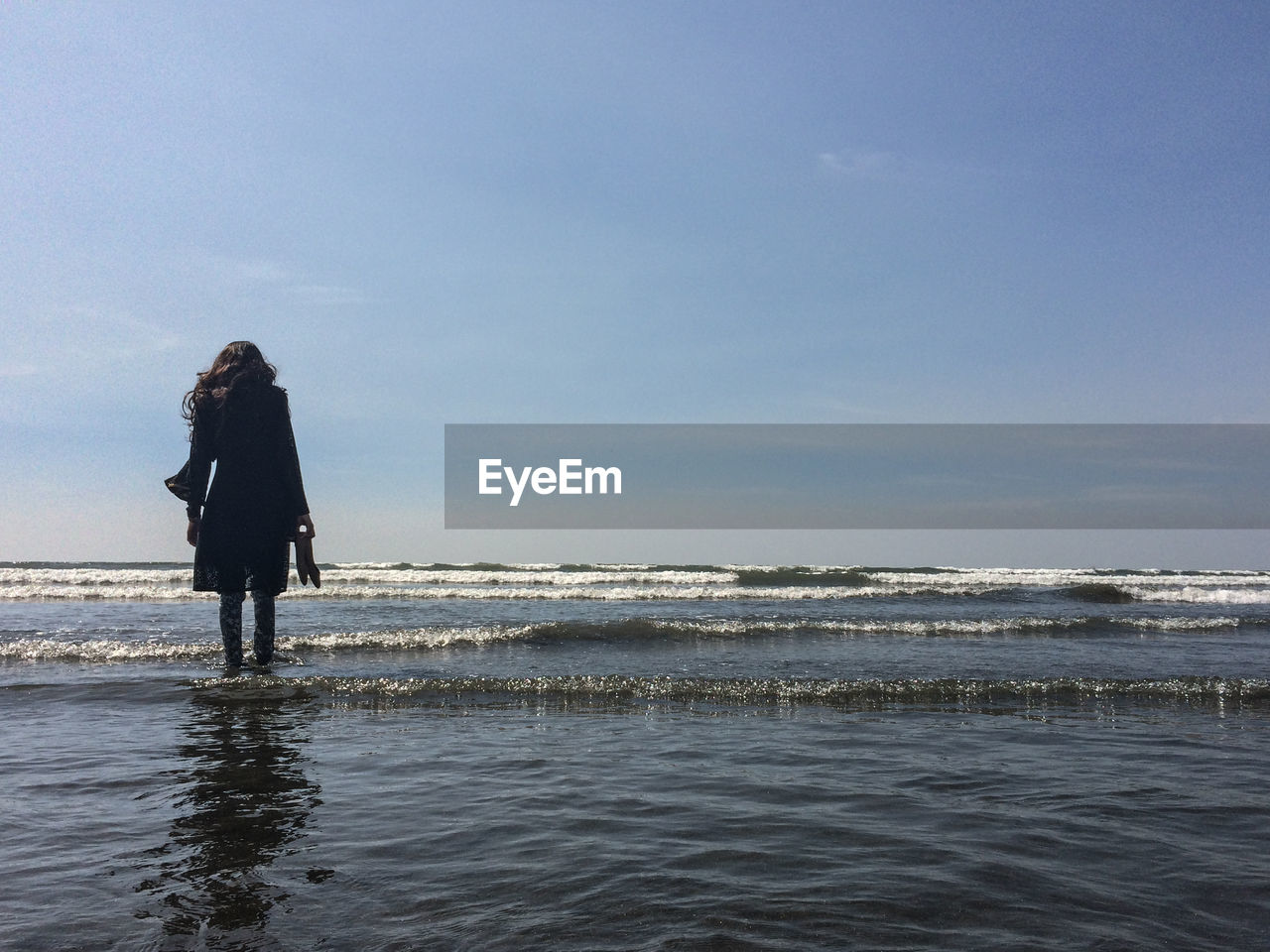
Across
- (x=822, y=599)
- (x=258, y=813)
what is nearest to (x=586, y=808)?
(x=258, y=813)

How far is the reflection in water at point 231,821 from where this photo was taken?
2.57m

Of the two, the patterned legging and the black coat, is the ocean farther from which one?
the black coat

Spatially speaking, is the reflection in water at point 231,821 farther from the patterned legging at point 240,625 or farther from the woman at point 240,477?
the woman at point 240,477

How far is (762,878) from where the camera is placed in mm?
2963

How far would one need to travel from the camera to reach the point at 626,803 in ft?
12.9

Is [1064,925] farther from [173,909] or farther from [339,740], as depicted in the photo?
[339,740]

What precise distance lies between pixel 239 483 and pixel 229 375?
36.2 inches

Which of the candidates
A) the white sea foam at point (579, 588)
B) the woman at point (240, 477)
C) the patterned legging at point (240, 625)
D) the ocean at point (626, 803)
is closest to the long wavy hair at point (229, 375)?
the woman at point (240, 477)

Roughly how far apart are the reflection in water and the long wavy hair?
2.49 meters

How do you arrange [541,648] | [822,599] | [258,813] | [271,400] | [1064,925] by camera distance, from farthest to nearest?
[822,599]
[541,648]
[271,400]
[258,813]
[1064,925]

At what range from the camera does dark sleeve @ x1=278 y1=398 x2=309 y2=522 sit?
679cm

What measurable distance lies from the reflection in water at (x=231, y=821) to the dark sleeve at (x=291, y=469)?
1.66 m

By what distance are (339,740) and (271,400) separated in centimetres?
A: 304

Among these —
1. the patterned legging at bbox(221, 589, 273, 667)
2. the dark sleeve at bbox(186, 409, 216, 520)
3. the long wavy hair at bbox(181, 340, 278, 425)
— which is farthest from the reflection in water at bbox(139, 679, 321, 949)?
the long wavy hair at bbox(181, 340, 278, 425)
